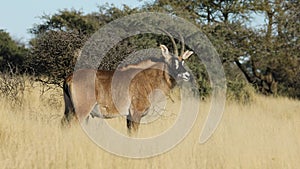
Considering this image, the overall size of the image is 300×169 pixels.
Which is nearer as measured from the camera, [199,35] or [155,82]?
[155,82]

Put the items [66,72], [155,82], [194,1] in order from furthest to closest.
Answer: [194,1]
[66,72]
[155,82]

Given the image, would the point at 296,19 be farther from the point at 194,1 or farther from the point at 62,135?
the point at 62,135

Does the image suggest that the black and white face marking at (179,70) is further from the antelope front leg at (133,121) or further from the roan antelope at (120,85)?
the antelope front leg at (133,121)

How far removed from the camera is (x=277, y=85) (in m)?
24.2

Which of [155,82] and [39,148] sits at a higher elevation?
[155,82]

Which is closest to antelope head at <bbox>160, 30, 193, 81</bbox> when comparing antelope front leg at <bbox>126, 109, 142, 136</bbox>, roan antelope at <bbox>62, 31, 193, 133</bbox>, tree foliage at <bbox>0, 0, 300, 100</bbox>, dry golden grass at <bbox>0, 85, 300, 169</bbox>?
roan antelope at <bbox>62, 31, 193, 133</bbox>

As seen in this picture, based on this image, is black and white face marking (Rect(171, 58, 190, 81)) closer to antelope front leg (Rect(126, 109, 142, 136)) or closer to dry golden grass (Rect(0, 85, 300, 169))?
dry golden grass (Rect(0, 85, 300, 169))

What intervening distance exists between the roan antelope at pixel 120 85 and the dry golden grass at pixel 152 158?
33cm

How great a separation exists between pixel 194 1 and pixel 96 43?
36.1ft

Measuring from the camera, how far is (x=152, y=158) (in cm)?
577

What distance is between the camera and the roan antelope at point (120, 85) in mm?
7789

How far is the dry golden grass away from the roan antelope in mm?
334

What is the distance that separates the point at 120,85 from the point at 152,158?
8.70ft

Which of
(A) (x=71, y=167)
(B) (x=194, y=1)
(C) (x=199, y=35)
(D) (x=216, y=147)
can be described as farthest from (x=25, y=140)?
(B) (x=194, y=1)
